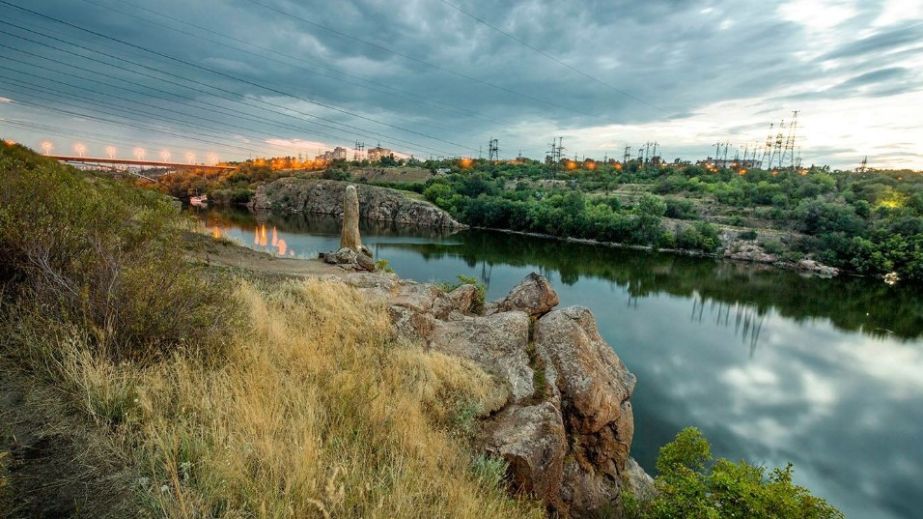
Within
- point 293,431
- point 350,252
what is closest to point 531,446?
point 293,431

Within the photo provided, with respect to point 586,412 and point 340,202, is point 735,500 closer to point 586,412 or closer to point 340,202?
point 586,412

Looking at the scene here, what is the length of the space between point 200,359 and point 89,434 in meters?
1.58

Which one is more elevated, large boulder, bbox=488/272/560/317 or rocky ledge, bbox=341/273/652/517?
large boulder, bbox=488/272/560/317

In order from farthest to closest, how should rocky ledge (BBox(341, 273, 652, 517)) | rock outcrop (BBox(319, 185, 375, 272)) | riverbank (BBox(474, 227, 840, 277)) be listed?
riverbank (BBox(474, 227, 840, 277))
rock outcrop (BBox(319, 185, 375, 272))
rocky ledge (BBox(341, 273, 652, 517))

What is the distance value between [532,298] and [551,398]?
4.00 metres

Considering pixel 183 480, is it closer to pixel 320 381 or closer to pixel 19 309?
pixel 320 381

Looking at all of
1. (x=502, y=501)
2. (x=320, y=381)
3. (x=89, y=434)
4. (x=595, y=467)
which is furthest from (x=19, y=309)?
(x=595, y=467)

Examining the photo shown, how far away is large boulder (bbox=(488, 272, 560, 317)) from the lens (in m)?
11.6

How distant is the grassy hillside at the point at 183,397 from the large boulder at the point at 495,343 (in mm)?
754

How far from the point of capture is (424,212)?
95.1 metres

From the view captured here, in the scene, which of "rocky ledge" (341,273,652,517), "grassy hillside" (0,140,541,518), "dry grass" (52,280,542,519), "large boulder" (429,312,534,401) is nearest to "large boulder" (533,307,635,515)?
"rocky ledge" (341,273,652,517)

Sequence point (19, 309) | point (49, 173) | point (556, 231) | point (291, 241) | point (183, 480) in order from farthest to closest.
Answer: point (556, 231) → point (291, 241) → point (49, 173) → point (19, 309) → point (183, 480)

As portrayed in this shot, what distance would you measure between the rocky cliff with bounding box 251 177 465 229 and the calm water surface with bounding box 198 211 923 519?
111 feet

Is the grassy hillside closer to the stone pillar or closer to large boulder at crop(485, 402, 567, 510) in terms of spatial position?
large boulder at crop(485, 402, 567, 510)
